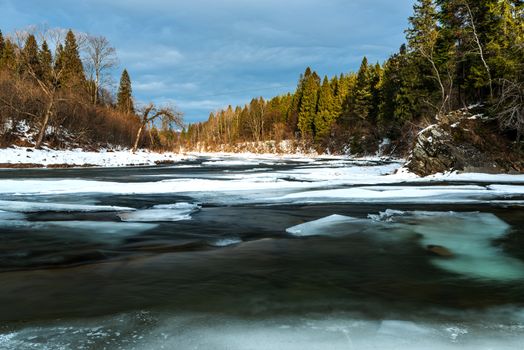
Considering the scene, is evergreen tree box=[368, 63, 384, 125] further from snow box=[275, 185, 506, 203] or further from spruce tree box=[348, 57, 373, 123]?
snow box=[275, 185, 506, 203]

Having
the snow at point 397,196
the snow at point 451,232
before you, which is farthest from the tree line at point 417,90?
the snow at point 451,232

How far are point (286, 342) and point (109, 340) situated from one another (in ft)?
4.42

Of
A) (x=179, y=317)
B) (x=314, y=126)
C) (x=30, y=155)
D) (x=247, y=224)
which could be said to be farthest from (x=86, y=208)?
(x=314, y=126)

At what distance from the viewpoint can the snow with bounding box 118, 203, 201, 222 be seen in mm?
8859

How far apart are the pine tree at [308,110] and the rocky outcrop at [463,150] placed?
60.8m

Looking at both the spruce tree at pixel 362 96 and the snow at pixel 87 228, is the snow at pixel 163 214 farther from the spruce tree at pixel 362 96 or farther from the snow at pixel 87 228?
the spruce tree at pixel 362 96

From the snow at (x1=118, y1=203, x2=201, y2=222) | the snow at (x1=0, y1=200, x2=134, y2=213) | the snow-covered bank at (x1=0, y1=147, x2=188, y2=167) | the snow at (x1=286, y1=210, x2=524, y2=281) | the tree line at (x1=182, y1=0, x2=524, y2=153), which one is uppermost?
the tree line at (x1=182, y1=0, x2=524, y2=153)

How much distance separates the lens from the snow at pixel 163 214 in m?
8.86

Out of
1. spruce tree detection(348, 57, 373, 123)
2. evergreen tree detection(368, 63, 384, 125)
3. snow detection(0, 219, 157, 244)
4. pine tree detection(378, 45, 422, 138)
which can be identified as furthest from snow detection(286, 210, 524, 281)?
spruce tree detection(348, 57, 373, 123)

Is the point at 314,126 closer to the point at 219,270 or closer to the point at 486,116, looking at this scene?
the point at 486,116

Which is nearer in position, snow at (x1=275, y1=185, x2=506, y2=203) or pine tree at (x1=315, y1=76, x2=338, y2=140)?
snow at (x1=275, y1=185, x2=506, y2=203)

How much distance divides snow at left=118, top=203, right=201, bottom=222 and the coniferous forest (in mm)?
17707

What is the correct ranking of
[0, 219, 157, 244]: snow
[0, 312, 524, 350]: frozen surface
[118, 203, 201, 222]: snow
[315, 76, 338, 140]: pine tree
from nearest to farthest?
[0, 312, 524, 350]: frozen surface < [0, 219, 157, 244]: snow < [118, 203, 201, 222]: snow < [315, 76, 338, 140]: pine tree

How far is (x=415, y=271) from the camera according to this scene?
5.13 meters
